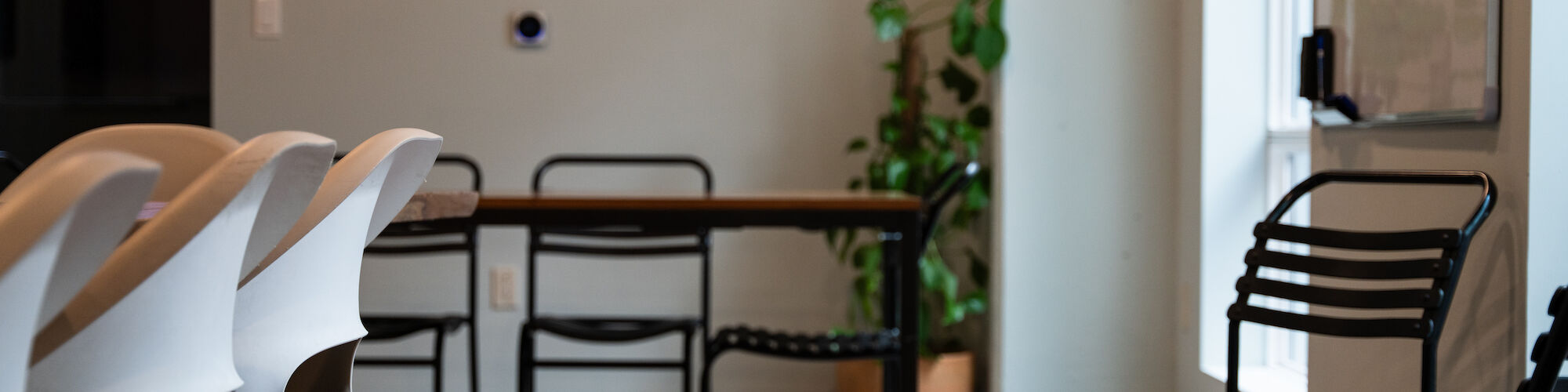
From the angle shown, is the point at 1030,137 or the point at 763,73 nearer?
the point at 1030,137

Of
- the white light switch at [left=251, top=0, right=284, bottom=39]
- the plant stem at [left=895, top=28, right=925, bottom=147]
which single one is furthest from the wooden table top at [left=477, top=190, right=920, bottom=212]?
the white light switch at [left=251, top=0, right=284, bottom=39]

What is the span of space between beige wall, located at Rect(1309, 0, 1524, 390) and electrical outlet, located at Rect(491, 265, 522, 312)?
7.43ft

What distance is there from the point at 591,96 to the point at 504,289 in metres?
0.63

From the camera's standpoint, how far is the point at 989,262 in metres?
3.17

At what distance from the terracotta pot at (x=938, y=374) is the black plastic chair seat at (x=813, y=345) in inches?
33.7

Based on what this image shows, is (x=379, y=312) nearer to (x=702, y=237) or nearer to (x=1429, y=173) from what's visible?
(x=702, y=237)

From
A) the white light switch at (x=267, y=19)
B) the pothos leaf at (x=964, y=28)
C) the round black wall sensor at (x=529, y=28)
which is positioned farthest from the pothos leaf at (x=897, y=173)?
the white light switch at (x=267, y=19)

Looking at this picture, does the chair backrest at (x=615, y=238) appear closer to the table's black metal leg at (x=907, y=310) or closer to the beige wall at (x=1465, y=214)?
the table's black metal leg at (x=907, y=310)

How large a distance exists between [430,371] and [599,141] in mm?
868

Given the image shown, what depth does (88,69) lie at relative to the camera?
3484 millimetres

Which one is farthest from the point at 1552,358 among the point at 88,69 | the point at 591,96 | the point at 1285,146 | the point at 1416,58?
the point at 88,69

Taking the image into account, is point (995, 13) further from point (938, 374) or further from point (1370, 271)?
point (1370, 271)

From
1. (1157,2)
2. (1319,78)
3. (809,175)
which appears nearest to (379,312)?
(809,175)

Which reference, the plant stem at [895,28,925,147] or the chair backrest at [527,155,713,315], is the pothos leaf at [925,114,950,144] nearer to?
the plant stem at [895,28,925,147]
